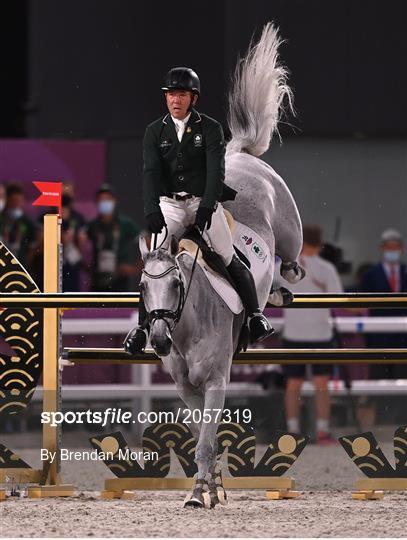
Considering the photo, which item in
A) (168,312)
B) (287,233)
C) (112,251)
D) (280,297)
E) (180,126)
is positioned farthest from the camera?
(112,251)

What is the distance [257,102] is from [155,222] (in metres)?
1.61

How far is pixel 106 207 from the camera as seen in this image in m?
11.6

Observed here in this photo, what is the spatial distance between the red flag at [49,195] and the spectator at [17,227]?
2868 mm

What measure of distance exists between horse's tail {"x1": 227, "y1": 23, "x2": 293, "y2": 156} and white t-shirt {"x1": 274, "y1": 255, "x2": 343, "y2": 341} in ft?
9.18

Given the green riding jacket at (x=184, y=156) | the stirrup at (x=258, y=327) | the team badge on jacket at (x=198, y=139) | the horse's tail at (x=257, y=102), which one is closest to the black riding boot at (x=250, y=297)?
the stirrup at (x=258, y=327)

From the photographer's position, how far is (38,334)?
8.16 metres

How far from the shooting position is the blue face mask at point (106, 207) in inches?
453

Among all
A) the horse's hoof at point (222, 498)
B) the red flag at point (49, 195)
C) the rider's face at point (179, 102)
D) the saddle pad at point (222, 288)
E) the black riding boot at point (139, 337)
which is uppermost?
the rider's face at point (179, 102)

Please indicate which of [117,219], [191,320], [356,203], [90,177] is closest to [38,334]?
[191,320]

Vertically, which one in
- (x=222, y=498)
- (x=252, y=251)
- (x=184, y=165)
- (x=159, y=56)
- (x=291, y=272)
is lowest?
(x=222, y=498)

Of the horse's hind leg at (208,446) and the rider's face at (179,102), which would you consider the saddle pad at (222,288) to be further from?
the rider's face at (179,102)

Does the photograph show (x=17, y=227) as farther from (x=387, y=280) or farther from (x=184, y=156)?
(x=184, y=156)

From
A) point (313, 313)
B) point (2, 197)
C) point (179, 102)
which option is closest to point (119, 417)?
point (179, 102)

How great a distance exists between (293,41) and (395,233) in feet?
5.93
